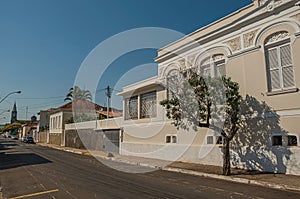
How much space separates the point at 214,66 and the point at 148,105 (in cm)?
→ 684

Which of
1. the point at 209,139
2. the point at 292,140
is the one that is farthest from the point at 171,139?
the point at 292,140

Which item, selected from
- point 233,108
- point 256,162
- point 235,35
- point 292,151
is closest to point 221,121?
point 233,108

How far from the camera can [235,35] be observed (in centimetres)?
1288

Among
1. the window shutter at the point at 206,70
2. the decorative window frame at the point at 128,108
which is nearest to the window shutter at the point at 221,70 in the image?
the window shutter at the point at 206,70

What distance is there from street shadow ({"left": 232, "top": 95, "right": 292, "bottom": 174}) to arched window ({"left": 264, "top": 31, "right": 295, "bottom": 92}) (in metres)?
1.07

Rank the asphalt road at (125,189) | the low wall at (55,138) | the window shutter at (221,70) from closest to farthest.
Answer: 1. the asphalt road at (125,189)
2. the window shutter at (221,70)
3. the low wall at (55,138)

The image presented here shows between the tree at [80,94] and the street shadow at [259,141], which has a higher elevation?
the tree at [80,94]

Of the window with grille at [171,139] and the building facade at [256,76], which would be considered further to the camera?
the window with grille at [171,139]

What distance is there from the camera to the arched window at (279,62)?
10.7 metres

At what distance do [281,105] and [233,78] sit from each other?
2.79m

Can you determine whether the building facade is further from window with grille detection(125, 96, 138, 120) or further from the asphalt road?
window with grille detection(125, 96, 138, 120)

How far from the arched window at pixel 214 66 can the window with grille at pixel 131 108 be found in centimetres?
776

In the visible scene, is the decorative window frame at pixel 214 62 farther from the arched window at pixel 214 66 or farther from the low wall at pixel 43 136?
the low wall at pixel 43 136

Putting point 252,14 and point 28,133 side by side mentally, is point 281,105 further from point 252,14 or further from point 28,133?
point 28,133
